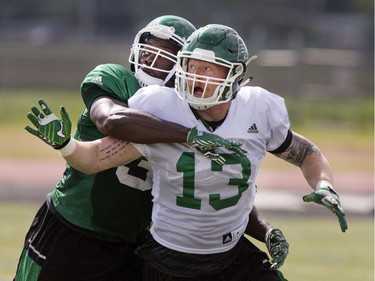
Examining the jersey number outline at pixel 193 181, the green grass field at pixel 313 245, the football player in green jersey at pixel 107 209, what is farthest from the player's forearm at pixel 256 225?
the green grass field at pixel 313 245

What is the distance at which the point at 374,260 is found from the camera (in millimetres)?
9297

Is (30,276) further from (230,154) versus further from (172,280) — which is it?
(230,154)

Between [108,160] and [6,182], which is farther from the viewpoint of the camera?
[6,182]

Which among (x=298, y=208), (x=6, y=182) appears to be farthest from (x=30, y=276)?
(x=6, y=182)

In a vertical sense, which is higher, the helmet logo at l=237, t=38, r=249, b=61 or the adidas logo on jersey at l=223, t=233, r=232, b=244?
the helmet logo at l=237, t=38, r=249, b=61

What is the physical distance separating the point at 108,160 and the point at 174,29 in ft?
2.89

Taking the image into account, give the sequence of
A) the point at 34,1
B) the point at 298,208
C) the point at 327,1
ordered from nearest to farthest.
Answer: the point at 298,208 < the point at 34,1 < the point at 327,1

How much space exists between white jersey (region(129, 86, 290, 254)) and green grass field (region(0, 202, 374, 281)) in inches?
151

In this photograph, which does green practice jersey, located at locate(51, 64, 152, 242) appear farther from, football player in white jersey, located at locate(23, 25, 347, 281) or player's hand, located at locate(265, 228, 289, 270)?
player's hand, located at locate(265, 228, 289, 270)

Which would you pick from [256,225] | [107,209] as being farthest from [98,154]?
[256,225]

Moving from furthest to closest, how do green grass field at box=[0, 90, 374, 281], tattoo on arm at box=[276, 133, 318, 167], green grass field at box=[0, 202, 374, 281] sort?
green grass field at box=[0, 90, 374, 281], green grass field at box=[0, 202, 374, 281], tattoo on arm at box=[276, 133, 318, 167]

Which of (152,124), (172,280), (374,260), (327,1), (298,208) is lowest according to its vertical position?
(327,1)

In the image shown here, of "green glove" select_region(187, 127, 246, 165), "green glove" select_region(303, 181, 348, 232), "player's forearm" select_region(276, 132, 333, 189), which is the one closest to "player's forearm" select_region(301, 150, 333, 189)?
"player's forearm" select_region(276, 132, 333, 189)

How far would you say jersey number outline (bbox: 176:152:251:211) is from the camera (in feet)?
13.8
